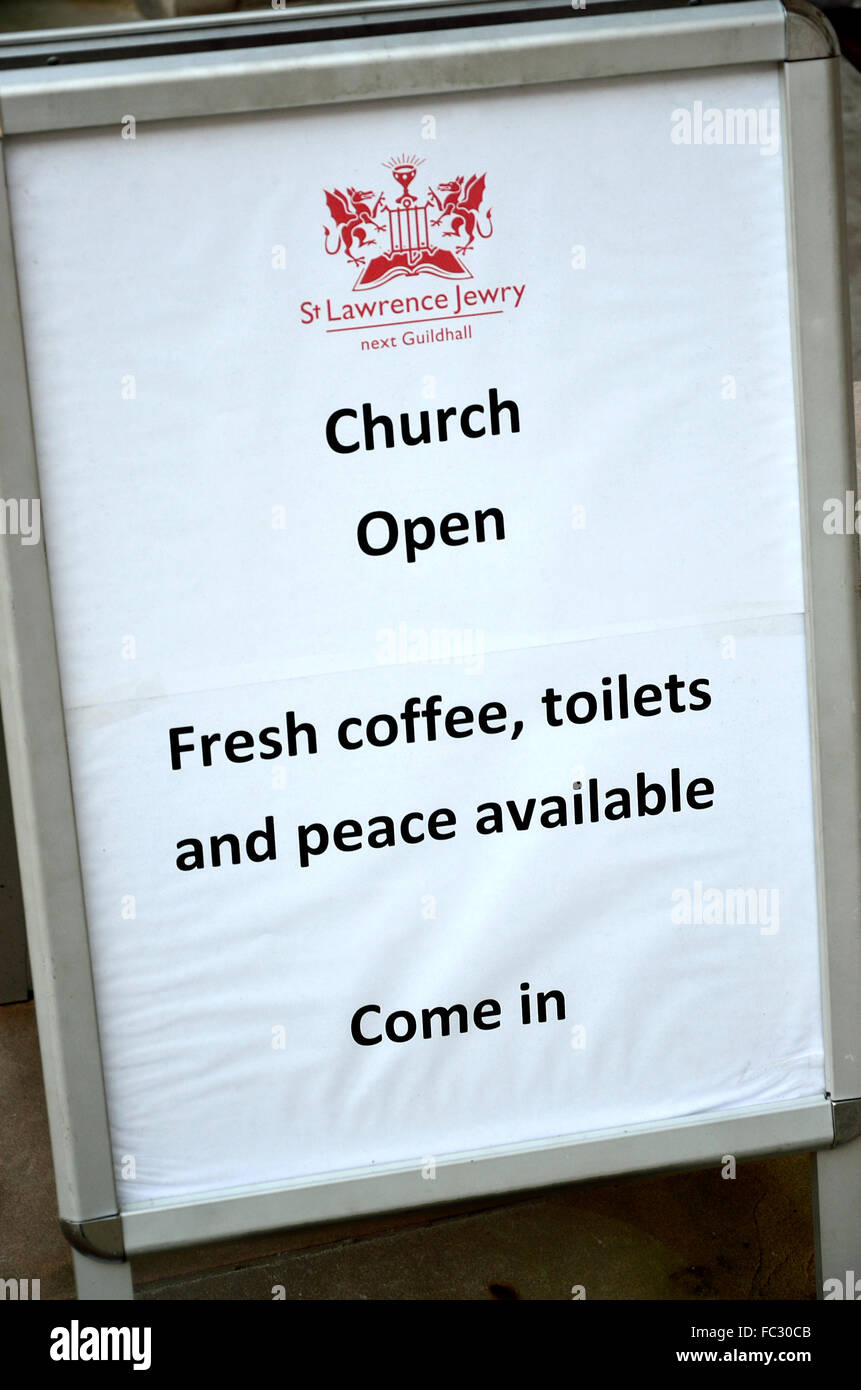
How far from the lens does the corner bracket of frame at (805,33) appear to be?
2.08 metres

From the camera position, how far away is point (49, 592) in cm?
207

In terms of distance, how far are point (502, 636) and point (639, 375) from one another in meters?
0.44

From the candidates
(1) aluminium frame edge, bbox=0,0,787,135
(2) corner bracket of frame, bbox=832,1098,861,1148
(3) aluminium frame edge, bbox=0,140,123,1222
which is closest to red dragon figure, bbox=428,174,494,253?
(1) aluminium frame edge, bbox=0,0,787,135

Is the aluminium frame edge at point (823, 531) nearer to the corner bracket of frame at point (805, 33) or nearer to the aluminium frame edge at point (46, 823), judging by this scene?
the corner bracket of frame at point (805, 33)

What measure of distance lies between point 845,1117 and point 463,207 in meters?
1.58

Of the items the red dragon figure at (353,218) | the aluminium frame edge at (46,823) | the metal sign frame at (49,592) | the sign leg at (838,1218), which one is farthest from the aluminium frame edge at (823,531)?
the aluminium frame edge at (46,823)

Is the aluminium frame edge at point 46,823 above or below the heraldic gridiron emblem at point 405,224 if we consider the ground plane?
below

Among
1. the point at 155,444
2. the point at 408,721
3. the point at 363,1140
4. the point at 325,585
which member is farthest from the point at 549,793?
the point at 155,444

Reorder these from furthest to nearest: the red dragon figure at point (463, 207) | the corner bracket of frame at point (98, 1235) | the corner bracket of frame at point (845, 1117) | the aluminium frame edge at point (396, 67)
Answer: the corner bracket of frame at point (845, 1117) < the corner bracket of frame at point (98, 1235) < the red dragon figure at point (463, 207) < the aluminium frame edge at point (396, 67)

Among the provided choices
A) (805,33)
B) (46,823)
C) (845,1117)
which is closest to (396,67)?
(805,33)

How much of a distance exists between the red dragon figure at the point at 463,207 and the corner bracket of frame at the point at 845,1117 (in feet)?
4.93
